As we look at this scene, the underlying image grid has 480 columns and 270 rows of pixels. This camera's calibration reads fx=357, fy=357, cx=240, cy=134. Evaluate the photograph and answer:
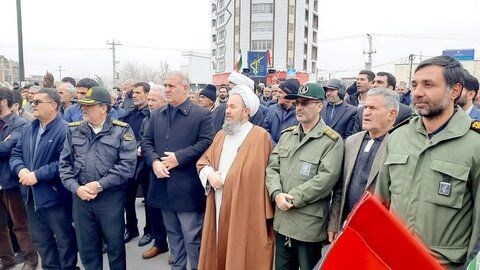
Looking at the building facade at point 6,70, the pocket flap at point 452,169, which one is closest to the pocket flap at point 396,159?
the pocket flap at point 452,169

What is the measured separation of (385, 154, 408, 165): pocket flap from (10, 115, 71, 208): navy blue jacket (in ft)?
9.99

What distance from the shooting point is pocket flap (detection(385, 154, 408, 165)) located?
207cm

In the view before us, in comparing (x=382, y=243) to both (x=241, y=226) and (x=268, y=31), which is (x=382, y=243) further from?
(x=268, y=31)

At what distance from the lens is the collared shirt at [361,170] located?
276 centimetres

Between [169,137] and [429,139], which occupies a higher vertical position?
[429,139]

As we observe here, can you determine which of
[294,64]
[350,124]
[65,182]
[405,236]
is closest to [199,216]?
[65,182]

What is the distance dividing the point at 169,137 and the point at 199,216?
857mm

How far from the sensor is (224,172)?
329cm

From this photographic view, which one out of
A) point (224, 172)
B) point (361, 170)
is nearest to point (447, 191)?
point (361, 170)

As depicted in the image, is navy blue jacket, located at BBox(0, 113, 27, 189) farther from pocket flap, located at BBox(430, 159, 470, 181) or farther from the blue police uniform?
pocket flap, located at BBox(430, 159, 470, 181)

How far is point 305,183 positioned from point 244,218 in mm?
638

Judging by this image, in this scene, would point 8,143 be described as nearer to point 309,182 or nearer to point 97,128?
point 97,128

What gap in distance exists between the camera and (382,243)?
1.04 meters

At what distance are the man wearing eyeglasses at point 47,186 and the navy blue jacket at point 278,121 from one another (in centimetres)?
264
